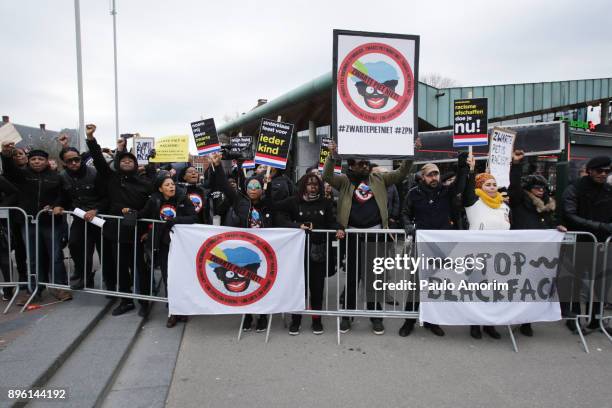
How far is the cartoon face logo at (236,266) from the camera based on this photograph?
439cm

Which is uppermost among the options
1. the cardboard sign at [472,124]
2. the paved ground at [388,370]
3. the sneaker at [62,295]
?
the cardboard sign at [472,124]

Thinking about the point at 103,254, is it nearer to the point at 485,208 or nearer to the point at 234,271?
the point at 234,271

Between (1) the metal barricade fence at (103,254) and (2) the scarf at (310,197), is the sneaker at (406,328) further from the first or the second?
(1) the metal barricade fence at (103,254)

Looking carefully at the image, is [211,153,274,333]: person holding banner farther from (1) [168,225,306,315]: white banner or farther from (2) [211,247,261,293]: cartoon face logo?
(2) [211,247,261,293]: cartoon face logo

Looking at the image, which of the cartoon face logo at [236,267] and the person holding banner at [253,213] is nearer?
the cartoon face logo at [236,267]

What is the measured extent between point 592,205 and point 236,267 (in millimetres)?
4164

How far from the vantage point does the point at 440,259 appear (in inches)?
170

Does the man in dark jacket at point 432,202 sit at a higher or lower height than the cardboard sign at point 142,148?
lower

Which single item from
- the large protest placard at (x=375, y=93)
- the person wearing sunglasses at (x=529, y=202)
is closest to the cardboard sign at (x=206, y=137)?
the large protest placard at (x=375, y=93)

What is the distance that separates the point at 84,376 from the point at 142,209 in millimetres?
2148

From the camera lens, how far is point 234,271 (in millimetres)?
4410

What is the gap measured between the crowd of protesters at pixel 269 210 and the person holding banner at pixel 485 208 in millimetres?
11

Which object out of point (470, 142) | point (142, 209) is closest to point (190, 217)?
point (142, 209)

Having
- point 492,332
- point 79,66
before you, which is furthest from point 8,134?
point 79,66
